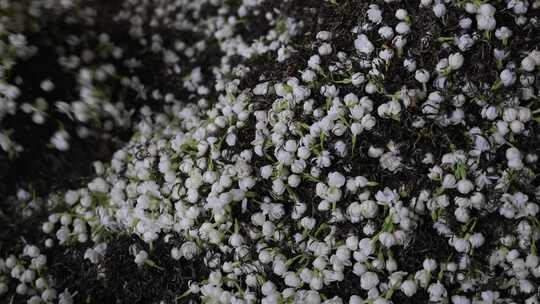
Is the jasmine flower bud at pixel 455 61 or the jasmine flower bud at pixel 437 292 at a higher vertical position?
the jasmine flower bud at pixel 455 61

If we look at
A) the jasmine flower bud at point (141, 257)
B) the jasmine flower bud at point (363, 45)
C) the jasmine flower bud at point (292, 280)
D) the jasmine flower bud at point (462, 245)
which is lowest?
the jasmine flower bud at point (141, 257)

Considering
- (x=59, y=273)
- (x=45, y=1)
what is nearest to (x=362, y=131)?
(x=59, y=273)

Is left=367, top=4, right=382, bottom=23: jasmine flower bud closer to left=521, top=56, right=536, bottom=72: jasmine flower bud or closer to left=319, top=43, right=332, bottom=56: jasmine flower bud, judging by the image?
left=319, top=43, right=332, bottom=56: jasmine flower bud

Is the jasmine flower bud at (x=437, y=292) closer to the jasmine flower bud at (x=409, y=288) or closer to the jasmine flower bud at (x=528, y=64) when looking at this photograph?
the jasmine flower bud at (x=409, y=288)

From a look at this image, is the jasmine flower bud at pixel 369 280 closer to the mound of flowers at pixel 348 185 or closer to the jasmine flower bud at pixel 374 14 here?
the mound of flowers at pixel 348 185

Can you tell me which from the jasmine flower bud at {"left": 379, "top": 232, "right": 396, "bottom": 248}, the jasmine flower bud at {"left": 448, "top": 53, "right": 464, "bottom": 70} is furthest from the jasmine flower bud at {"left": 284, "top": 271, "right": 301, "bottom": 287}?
the jasmine flower bud at {"left": 448, "top": 53, "right": 464, "bottom": 70}

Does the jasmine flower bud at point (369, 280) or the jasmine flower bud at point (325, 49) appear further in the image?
the jasmine flower bud at point (325, 49)

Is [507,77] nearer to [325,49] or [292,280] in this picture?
[325,49]

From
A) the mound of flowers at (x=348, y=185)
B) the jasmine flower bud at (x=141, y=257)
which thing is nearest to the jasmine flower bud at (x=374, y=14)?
the mound of flowers at (x=348, y=185)
